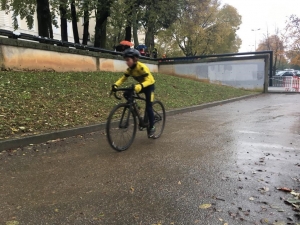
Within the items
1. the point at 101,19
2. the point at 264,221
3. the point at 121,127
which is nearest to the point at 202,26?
the point at 101,19

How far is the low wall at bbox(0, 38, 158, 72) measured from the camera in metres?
9.77

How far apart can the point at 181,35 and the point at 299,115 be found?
2777cm

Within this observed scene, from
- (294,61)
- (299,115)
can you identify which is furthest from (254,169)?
(294,61)

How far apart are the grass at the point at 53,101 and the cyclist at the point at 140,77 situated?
1.97 meters

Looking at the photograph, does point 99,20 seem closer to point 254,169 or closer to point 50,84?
point 50,84

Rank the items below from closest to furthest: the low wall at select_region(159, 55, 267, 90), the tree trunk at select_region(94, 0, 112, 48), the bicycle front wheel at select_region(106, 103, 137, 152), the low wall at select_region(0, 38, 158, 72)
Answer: the bicycle front wheel at select_region(106, 103, 137, 152) < the low wall at select_region(0, 38, 158, 72) < the tree trunk at select_region(94, 0, 112, 48) < the low wall at select_region(159, 55, 267, 90)

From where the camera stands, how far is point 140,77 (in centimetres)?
533

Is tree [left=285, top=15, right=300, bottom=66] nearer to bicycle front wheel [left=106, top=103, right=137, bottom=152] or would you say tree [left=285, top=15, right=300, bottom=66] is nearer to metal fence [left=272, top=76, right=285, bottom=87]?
metal fence [left=272, top=76, right=285, bottom=87]

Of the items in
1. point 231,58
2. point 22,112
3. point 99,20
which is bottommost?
point 22,112

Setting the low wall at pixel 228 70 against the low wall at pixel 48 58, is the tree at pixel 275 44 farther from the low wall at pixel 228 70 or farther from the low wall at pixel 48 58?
the low wall at pixel 48 58

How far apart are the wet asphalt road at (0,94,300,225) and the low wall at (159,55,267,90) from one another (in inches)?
585

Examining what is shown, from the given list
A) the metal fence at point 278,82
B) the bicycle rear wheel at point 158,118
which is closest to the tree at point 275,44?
the metal fence at point 278,82

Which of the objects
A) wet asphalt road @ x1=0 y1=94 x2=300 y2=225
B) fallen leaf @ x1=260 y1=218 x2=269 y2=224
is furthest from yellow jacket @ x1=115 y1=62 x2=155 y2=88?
fallen leaf @ x1=260 y1=218 x2=269 y2=224

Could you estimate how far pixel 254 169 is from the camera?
4023 mm
